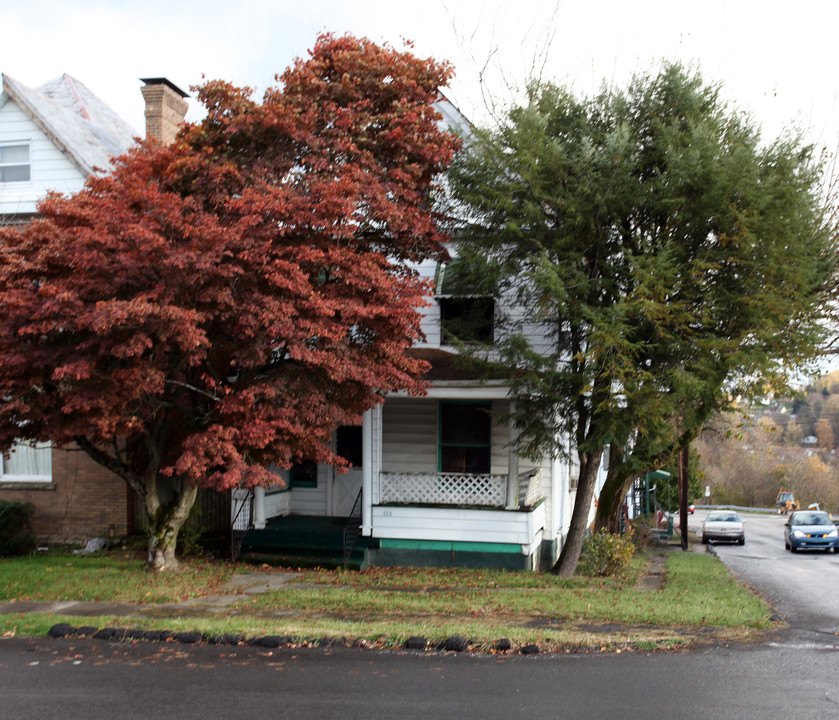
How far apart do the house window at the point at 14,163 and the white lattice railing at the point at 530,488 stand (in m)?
13.1

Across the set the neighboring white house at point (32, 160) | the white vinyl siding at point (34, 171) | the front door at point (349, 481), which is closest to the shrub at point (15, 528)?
the neighboring white house at point (32, 160)

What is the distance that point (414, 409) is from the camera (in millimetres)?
17219

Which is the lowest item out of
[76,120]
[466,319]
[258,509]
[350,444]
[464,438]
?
[258,509]

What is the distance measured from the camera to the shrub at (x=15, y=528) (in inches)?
625

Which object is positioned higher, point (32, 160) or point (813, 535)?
point (32, 160)

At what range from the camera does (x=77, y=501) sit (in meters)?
16.6

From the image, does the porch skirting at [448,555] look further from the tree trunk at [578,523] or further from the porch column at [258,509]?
the porch column at [258,509]

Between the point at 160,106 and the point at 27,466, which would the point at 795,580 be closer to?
the point at 27,466

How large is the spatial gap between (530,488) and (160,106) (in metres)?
13.1

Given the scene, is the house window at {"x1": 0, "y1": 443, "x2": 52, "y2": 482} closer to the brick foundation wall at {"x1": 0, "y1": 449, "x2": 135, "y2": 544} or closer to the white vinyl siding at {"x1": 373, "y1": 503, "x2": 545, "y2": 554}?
the brick foundation wall at {"x1": 0, "y1": 449, "x2": 135, "y2": 544}

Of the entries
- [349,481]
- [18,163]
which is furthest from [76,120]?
[349,481]

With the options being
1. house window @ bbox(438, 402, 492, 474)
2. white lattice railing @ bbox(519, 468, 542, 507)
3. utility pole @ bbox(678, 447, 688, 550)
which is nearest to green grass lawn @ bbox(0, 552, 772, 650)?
white lattice railing @ bbox(519, 468, 542, 507)

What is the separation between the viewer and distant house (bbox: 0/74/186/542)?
16547 mm

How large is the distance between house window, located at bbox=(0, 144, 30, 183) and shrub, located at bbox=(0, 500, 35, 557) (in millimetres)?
7376
